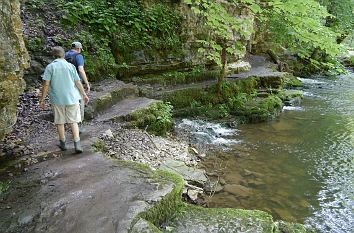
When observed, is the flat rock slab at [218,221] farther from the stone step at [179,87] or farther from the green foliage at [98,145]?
the stone step at [179,87]

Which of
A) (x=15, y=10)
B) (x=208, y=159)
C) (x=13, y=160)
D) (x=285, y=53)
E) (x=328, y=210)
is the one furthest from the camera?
(x=285, y=53)

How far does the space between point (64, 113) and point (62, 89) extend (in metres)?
0.46

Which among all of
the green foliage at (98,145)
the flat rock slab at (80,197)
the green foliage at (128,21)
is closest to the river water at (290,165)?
the flat rock slab at (80,197)

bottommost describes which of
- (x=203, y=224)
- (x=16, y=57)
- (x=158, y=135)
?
(x=158, y=135)

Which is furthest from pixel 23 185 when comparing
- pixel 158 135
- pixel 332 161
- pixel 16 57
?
pixel 332 161

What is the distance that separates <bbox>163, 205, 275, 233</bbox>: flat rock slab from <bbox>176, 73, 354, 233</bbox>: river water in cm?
162

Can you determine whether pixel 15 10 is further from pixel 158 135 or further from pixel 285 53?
pixel 285 53

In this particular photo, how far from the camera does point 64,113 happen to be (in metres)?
4.38

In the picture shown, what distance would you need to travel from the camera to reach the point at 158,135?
7785mm

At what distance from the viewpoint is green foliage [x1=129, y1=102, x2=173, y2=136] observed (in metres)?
7.24

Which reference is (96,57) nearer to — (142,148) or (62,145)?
(142,148)

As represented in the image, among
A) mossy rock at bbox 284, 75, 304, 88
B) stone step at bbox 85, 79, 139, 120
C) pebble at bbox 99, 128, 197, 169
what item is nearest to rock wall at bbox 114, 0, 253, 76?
stone step at bbox 85, 79, 139, 120

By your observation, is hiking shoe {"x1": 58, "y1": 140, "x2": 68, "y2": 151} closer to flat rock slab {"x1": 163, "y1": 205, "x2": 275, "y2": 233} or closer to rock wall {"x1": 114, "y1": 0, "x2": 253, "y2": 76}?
flat rock slab {"x1": 163, "y1": 205, "x2": 275, "y2": 233}

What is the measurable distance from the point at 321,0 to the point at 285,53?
6929 millimetres
